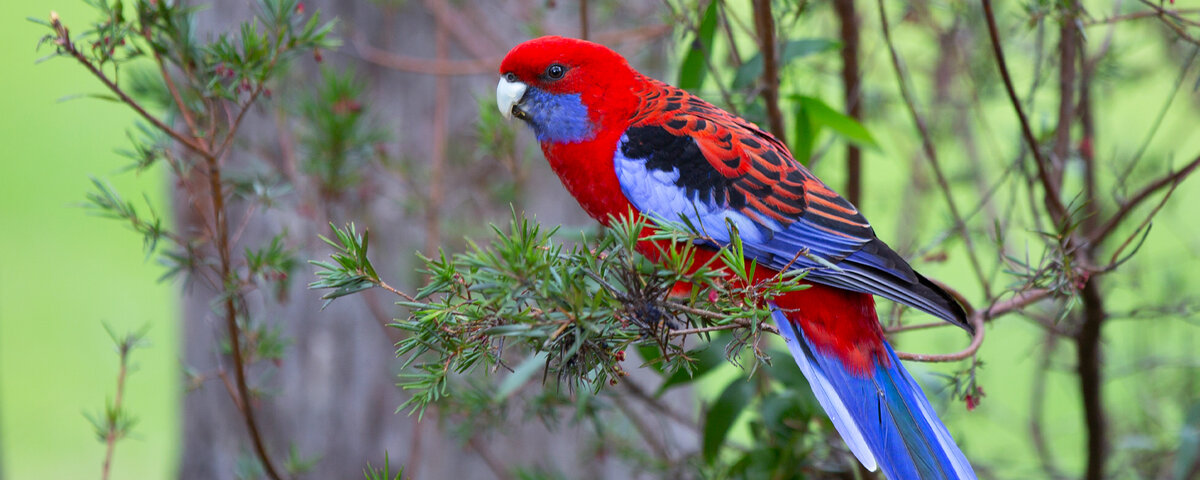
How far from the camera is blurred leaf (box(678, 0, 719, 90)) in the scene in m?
1.73

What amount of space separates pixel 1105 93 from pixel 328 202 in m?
2.53

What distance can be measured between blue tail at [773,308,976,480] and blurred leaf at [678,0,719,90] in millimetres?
575

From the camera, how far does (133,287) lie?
656 cm

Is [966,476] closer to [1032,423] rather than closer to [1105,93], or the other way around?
[1032,423]

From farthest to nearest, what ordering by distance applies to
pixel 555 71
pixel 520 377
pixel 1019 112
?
1. pixel 520 377
2. pixel 555 71
3. pixel 1019 112

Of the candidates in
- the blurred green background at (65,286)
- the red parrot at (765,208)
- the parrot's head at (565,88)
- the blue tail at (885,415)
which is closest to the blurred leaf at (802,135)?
the red parrot at (765,208)

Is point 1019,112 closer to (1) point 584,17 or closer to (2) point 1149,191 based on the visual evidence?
(2) point 1149,191

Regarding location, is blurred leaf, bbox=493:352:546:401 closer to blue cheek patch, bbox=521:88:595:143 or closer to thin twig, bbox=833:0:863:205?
blue cheek patch, bbox=521:88:595:143

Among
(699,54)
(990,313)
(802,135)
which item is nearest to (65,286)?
(699,54)

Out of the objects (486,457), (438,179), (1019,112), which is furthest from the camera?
Answer: (438,179)

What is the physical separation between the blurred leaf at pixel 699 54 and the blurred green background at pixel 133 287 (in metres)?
1.05

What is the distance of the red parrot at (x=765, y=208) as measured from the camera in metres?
1.49

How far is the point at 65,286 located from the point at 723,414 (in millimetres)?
6347

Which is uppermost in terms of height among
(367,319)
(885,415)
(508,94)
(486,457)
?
(367,319)
